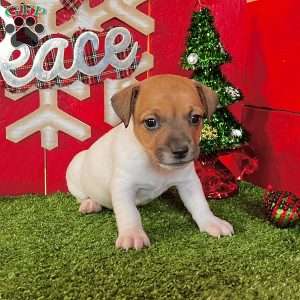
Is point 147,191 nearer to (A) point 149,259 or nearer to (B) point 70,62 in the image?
(A) point 149,259

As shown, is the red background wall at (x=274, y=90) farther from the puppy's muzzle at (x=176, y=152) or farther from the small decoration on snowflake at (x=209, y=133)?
the puppy's muzzle at (x=176, y=152)

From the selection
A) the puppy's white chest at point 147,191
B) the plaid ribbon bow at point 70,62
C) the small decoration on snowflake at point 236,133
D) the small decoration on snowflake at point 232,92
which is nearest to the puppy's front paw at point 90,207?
the puppy's white chest at point 147,191

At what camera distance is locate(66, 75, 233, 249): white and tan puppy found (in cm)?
196

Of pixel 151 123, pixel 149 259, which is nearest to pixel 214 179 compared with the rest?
pixel 151 123

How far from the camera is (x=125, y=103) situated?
6.80 ft

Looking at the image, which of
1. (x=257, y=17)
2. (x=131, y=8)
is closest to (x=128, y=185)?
(x=131, y=8)

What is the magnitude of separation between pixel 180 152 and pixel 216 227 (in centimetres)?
44

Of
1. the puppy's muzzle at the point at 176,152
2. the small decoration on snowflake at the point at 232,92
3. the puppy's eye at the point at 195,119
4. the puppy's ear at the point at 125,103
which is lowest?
the puppy's muzzle at the point at 176,152

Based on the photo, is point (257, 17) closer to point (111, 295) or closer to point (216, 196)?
point (216, 196)

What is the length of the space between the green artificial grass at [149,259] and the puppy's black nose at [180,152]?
39 centimetres

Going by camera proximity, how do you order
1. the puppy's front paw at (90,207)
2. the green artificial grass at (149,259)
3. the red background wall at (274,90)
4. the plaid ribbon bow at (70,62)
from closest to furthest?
the green artificial grass at (149,259)
the puppy's front paw at (90,207)
the red background wall at (274,90)
the plaid ribbon bow at (70,62)

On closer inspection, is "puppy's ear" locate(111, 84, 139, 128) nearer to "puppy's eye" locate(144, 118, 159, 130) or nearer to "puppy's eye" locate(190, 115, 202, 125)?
"puppy's eye" locate(144, 118, 159, 130)

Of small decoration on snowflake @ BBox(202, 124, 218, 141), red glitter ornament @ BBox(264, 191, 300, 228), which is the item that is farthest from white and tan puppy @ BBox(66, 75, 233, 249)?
small decoration on snowflake @ BBox(202, 124, 218, 141)

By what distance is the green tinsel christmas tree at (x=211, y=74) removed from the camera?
8.81ft
